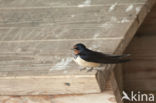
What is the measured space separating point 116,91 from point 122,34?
0.27 meters

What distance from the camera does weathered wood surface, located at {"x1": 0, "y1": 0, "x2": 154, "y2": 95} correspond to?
67.2 inches

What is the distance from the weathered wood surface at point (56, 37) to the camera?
1707 millimetres

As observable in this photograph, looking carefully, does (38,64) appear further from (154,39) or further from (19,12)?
(154,39)

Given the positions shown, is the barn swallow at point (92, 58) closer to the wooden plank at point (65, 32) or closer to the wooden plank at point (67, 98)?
the wooden plank at point (67, 98)

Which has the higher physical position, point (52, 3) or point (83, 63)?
point (83, 63)

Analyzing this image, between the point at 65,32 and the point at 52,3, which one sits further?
the point at 52,3

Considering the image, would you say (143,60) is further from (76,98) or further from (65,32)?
(76,98)

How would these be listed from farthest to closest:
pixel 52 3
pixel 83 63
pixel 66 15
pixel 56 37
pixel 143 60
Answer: pixel 143 60 < pixel 52 3 < pixel 66 15 < pixel 56 37 < pixel 83 63

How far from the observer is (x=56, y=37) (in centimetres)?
202

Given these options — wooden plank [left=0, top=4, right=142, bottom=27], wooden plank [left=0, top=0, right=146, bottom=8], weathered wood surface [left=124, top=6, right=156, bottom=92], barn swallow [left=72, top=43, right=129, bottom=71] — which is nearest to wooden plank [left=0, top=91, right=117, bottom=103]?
barn swallow [left=72, top=43, right=129, bottom=71]

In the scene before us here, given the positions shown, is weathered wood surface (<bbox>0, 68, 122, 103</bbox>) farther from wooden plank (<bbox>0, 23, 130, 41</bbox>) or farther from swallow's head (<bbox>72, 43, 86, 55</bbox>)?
wooden plank (<bbox>0, 23, 130, 41</bbox>)

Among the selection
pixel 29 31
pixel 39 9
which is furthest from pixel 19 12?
pixel 29 31

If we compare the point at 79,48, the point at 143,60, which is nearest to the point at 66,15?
the point at 79,48

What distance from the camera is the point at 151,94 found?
10.2 ft
